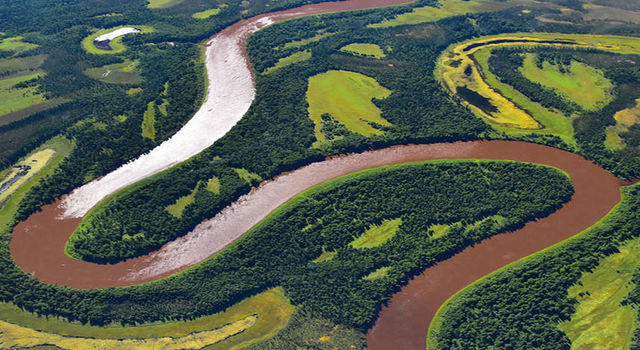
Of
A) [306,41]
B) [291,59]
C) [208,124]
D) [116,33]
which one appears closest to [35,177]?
[208,124]

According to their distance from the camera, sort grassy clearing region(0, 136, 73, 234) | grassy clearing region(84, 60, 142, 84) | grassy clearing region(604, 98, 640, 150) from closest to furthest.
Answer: grassy clearing region(0, 136, 73, 234)
grassy clearing region(604, 98, 640, 150)
grassy clearing region(84, 60, 142, 84)

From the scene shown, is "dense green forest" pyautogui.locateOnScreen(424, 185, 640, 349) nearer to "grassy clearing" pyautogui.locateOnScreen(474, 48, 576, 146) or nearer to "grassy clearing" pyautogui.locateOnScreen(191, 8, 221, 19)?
"grassy clearing" pyautogui.locateOnScreen(474, 48, 576, 146)

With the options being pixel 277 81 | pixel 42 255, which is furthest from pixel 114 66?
pixel 42 255

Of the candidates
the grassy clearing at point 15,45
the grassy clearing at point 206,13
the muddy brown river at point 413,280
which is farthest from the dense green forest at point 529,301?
the grassy clearing at point 15,45

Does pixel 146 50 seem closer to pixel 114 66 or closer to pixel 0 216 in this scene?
pixel 114 66

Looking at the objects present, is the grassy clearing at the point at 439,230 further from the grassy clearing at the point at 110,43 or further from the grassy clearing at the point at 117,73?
the grassy clearing at the point at 110,43

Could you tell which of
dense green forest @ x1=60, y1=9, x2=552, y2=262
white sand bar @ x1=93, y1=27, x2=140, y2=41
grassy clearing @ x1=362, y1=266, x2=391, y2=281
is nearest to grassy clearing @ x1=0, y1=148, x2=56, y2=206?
dense green forest @ x1=60, y1=9, x2=552, y2=262
